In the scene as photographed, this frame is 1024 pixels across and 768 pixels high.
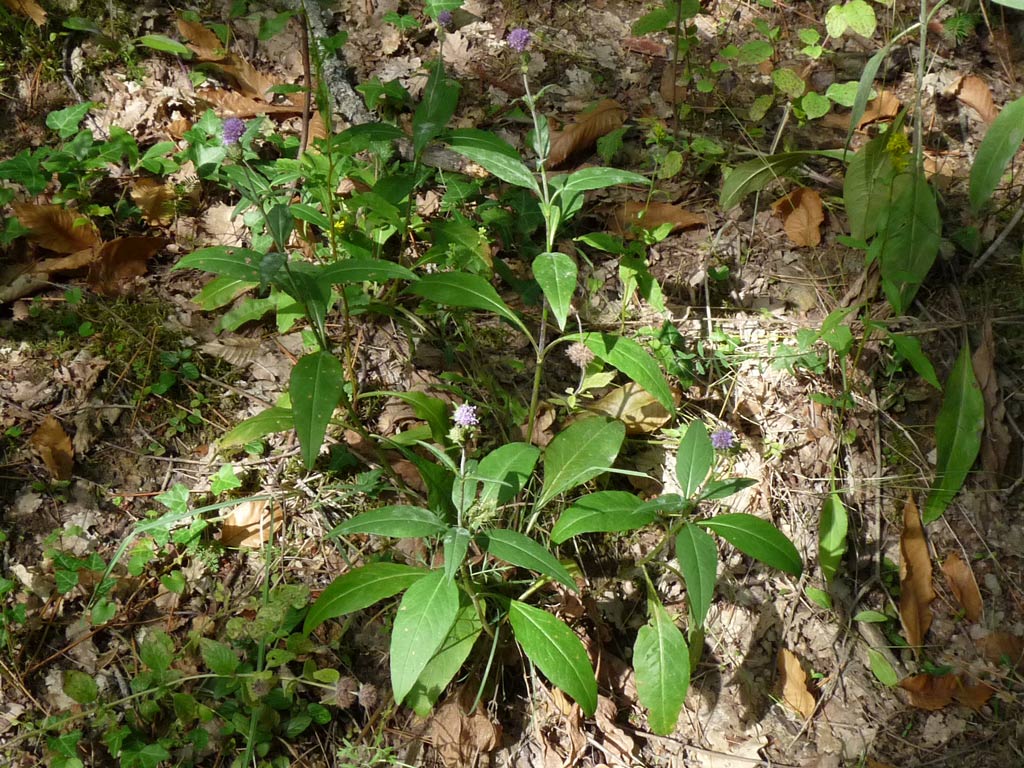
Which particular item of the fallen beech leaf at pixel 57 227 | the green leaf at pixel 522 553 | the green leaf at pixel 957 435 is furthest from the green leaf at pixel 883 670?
the fallen beech leaf at pixel 57 227

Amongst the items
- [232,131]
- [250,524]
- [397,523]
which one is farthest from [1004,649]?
[232,131]

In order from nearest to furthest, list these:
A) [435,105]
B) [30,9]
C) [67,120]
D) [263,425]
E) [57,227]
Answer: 1. [263,425]
2. [435,105]
3. [57,227]
4. [67,120]
5. [30,9]

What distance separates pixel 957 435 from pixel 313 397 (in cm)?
207

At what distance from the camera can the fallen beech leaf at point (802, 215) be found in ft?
9.43

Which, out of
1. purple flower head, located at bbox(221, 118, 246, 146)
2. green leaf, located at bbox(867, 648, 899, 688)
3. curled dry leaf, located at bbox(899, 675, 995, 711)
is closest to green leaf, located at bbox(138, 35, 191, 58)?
purple flower head, located at bbox(221, 118, 246, 146)

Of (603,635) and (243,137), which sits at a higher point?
(243,137)

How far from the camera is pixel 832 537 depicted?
2355 mm

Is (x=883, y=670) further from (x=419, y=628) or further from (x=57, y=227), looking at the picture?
(x=57, y=227)

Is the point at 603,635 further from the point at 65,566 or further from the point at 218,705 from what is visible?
the point at 65,566

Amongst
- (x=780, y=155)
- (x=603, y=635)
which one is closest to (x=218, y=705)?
(x=603, y=635)

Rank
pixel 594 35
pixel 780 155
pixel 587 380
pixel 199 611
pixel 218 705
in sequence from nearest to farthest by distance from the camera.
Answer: pixel 218 705 < pixel 199 611 < pixel 587 380 < pixel 780 155 < pixel 594 35

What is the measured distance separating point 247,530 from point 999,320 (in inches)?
105

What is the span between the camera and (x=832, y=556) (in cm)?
235

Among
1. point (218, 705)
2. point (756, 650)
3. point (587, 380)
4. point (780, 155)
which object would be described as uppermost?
point (780, 155)
